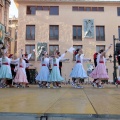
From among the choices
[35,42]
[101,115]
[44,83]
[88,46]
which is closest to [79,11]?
[88,46]

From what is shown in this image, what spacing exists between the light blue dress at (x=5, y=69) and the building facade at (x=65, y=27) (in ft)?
64.6

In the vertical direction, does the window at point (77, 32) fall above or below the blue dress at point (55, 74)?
above

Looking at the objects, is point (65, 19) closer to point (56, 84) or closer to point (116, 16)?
point (116, 16)

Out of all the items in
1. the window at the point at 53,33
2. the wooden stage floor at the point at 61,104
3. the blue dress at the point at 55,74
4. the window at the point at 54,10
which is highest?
the window at the point at 54,10

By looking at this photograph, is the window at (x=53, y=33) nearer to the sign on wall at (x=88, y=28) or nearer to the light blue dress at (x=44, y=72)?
the sign on wall at (x=88, y=28)

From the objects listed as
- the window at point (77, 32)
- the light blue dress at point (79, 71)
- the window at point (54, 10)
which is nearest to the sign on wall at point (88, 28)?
the window at point (77, 32)

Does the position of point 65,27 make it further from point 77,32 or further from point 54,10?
point 54,10

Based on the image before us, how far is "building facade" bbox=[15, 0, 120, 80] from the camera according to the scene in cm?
3088

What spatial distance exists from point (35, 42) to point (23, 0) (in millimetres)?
5385

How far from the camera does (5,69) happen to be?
10758mm

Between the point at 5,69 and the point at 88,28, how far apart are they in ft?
→ 70.6

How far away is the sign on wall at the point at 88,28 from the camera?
31.0 meters

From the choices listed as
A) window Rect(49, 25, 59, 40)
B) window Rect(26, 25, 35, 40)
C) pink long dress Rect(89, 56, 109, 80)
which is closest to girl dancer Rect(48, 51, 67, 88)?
pink long dress Rect(89, 56, 109, 80)

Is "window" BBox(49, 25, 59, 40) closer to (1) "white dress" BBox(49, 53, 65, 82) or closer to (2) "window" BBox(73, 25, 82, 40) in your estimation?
(2) "window" BBox(73, 25, 82, 40)
